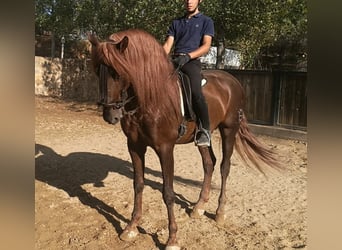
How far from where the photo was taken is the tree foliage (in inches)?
376

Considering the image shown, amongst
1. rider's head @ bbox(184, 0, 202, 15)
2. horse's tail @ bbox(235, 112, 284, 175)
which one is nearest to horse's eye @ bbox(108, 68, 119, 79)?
rider's head @ bbox(184, 0, 202, 15)

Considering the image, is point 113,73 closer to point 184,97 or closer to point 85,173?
point 184,97

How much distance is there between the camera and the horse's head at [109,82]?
2.76 m

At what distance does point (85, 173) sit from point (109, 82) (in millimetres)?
3254

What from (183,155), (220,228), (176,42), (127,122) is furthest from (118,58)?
(183,155)

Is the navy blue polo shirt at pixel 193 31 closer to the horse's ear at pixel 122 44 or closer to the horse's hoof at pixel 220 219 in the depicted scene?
the horse's ear at pixel 122 44

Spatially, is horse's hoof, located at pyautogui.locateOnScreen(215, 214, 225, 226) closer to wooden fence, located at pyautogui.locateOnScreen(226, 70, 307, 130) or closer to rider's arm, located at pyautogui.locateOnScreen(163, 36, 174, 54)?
rider's arm, located at pyautogui.locateOnScreen(163, 36, 174, 54)

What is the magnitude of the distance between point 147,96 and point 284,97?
23.2 feet

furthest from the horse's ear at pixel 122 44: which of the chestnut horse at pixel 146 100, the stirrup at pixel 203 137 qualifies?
the stirrup at pixel 203 137

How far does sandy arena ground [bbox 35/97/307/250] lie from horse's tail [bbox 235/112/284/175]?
1.38ft

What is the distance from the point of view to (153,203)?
177 inches

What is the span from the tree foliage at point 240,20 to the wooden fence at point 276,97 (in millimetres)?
889

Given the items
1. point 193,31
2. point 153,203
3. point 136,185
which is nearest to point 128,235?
point 136,185

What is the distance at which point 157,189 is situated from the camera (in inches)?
199
